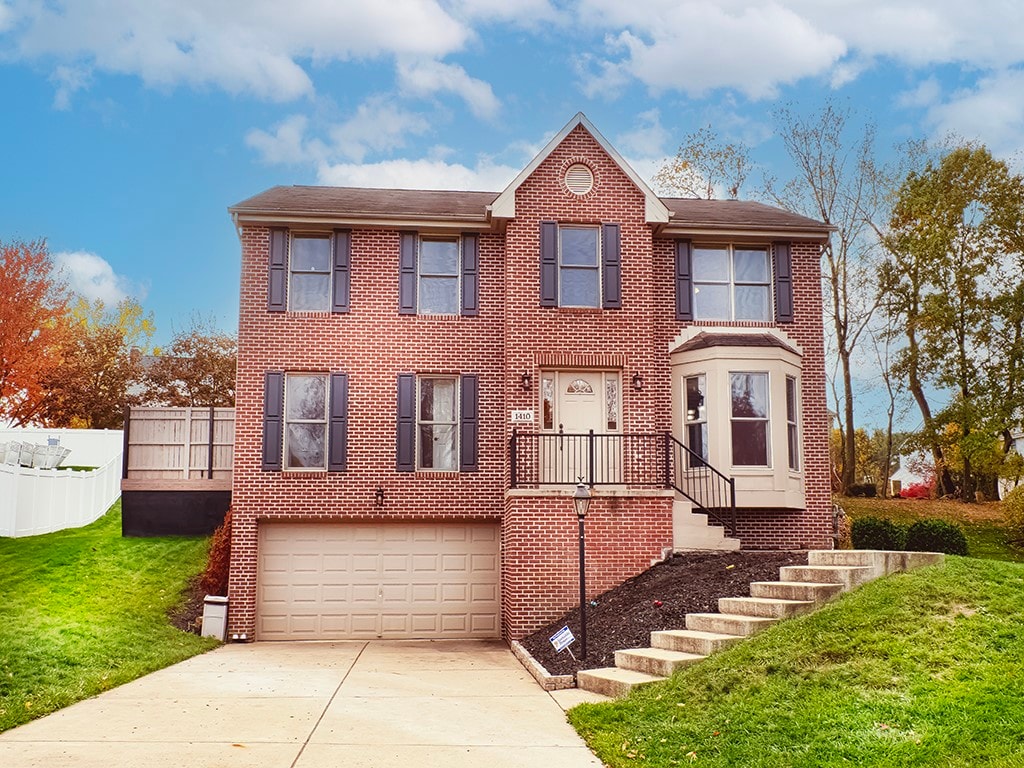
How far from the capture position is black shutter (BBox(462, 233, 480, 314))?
54.4ft

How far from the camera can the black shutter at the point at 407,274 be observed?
16.5m

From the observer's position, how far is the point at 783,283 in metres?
17.1

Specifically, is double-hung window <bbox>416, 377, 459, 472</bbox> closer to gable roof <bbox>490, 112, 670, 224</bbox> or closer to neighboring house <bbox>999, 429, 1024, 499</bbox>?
gable roof <bbox>490, 112, 670, 224</bbox>

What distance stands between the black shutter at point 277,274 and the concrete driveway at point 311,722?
6270 mm

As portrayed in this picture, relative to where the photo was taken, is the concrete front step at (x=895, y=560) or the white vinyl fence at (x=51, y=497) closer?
the concrete front step at (x=895, y=560)

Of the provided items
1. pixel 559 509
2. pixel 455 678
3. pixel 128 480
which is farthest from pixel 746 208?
pixel 128 480

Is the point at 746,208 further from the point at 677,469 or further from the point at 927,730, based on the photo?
the point at 927,730

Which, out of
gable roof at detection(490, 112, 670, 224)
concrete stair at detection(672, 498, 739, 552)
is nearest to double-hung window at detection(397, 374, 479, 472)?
gable roof at detection(490, 112, 670, 224)

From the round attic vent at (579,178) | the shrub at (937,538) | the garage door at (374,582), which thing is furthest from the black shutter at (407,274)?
the shrub at (937,538)

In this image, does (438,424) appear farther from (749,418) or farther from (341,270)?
(749,418)

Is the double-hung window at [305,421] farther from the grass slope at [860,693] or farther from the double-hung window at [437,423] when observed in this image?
the grass slope at [860,693]

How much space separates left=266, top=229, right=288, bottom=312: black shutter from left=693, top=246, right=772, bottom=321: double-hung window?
712 cm

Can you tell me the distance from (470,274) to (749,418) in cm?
533

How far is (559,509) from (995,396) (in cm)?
1607
